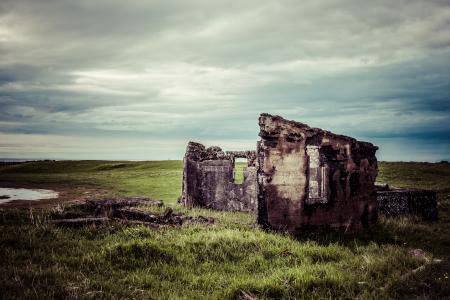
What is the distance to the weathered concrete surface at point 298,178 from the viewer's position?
10602mm

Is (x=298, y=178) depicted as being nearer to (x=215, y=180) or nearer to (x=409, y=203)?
(x=409, y=203)

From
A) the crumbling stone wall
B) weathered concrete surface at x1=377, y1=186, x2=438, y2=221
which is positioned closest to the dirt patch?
the crumbling stone wall

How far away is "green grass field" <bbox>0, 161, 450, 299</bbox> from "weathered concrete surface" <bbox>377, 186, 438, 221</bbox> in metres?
3.11

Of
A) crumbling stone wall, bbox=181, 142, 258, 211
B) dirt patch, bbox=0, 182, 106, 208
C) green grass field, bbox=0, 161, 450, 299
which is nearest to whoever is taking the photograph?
green grass field, bbox=0, 161, 450, 299

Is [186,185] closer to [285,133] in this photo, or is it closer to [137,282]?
[285,133]

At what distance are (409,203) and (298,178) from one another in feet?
21.2

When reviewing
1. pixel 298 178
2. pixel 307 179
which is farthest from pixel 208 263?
pixel 307 179

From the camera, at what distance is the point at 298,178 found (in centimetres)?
1066

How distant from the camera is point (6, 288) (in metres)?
5.76

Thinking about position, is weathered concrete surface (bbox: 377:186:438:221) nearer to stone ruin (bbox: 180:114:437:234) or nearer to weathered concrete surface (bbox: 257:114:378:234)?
stone ruin (bbox: 180:114:437:234)

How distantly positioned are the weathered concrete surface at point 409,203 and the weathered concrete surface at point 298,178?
3.58m

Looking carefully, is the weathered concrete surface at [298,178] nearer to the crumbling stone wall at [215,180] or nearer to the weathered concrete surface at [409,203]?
the weathered concrete surface at [409,203]

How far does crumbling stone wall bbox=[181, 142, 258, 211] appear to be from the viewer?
1639cm

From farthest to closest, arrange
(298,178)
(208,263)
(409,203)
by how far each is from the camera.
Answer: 1. (409,203)
2. (298,178)
3. (208,263)
